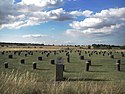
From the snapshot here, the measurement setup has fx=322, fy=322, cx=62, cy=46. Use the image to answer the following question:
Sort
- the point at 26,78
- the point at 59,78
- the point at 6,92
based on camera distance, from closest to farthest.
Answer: the point at 6,92 < the point at 26,78 < the point at 59,78

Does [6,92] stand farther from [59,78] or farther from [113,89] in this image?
[59,78]

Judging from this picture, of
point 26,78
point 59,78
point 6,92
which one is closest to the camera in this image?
point 6,92

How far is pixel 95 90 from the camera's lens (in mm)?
9391

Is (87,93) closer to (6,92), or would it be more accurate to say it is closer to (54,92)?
(54,92)

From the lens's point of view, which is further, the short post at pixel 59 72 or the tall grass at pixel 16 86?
the short post at pixel 59 72

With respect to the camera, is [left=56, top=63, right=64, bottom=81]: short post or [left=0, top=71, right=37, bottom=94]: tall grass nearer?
[left=0, top=71, right=37, bottom=94]: tall grass

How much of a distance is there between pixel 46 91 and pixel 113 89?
2023 millimetres

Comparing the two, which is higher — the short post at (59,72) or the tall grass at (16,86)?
the tall grass at (16,86)

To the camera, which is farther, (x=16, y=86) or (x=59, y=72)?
(x=59, y=72)

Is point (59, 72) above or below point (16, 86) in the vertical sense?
below

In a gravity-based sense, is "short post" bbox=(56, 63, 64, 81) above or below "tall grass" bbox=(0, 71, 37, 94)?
below

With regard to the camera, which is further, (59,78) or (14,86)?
(59,78)

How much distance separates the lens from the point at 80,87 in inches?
380

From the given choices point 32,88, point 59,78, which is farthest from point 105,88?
point 59,78
